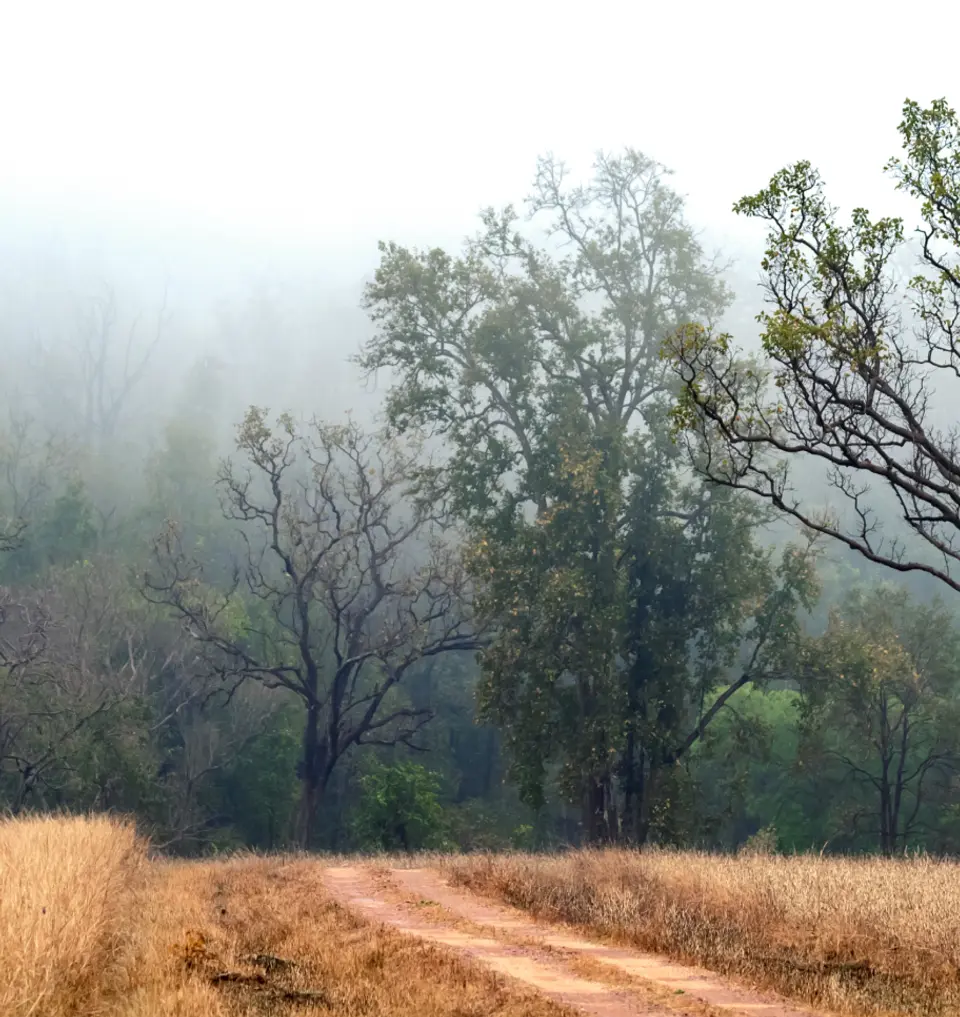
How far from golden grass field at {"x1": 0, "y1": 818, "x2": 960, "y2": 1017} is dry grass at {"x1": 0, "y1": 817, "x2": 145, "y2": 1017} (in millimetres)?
25

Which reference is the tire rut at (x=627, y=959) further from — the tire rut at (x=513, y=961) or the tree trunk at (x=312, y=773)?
the tree trunk at (x=312, y=773)

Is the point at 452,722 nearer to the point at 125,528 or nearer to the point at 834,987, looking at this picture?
the point at 125,528

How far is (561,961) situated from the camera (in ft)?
42.4

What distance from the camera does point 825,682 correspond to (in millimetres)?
33875

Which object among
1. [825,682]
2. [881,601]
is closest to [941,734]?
[881,601]

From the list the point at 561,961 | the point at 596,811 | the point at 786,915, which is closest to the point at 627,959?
the point at 561,961

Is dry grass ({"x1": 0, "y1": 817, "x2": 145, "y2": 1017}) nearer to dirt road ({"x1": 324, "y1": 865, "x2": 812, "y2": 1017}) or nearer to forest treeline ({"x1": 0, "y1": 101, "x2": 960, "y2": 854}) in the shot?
dirt road ({"x1": 324, "y1": 865, "x2": 812, "y2": 1017})

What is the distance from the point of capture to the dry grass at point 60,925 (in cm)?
947

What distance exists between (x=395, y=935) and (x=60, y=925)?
4.32 m

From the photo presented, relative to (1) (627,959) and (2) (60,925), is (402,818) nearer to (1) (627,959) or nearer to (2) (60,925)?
(1) (627,959)

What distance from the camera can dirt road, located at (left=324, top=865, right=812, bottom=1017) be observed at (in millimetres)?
10789

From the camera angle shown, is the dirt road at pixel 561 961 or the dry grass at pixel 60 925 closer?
the dry grass at pixel 60 925

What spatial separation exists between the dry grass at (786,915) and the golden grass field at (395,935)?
0.03 meters

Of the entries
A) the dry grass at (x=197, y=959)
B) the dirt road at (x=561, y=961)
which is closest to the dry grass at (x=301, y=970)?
the dry grass at (x=197, y=959)
